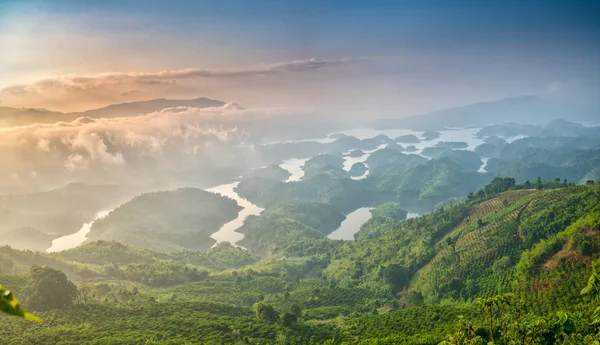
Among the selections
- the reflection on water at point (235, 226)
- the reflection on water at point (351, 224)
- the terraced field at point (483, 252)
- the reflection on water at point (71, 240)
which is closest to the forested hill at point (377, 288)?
the terraced field at point (483, 252)

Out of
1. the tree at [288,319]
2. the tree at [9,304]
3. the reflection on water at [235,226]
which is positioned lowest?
the reflection on water at [235,226]

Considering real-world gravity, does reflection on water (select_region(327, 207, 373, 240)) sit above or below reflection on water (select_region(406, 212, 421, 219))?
below

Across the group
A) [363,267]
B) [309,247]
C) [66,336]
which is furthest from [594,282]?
[309,247]

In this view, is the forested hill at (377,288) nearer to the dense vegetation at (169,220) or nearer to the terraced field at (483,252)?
the terraced field at (483,252)

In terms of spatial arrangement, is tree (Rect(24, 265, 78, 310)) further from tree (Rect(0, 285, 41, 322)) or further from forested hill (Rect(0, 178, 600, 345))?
tree (Rect(0, 285, 41, 322))

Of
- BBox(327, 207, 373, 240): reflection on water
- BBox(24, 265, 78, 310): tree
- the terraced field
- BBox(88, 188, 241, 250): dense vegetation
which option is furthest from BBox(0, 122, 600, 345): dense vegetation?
BBox(327, 207, 373, 240): reflection on water

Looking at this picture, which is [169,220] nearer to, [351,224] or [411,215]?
[351,224]
